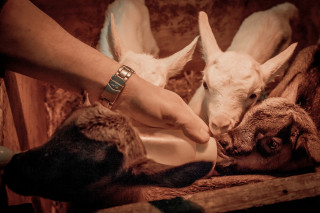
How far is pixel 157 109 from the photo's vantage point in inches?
52.4

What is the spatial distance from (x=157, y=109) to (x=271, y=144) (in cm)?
85

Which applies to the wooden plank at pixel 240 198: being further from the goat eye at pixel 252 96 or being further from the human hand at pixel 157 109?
the goat eye at pixel 252 96

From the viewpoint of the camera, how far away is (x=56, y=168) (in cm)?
97

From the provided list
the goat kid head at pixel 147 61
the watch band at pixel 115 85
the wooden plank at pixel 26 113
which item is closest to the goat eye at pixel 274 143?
the goat kid head at pixel 147 61

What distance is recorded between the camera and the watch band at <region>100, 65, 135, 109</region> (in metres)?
1.34

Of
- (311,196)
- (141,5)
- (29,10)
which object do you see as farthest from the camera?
(141,5)

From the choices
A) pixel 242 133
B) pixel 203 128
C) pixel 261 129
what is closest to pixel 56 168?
pixel 203 128

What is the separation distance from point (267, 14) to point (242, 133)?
2062 mm

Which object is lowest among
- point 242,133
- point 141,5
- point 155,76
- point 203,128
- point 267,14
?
point 242,133

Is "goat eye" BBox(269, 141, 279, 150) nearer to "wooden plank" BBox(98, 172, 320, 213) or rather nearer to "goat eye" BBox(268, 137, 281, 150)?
"goat eye" BBox(268, 137, 281, 150)

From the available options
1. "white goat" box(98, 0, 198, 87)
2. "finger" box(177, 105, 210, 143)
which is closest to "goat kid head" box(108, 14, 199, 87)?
"white goat" box(98, 0, 198, 87)

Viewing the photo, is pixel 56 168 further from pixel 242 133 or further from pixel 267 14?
pixel 267 14

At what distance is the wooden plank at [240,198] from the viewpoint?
3.66 ft

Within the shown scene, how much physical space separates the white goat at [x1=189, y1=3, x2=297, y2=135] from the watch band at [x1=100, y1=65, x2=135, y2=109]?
0.79 meters
